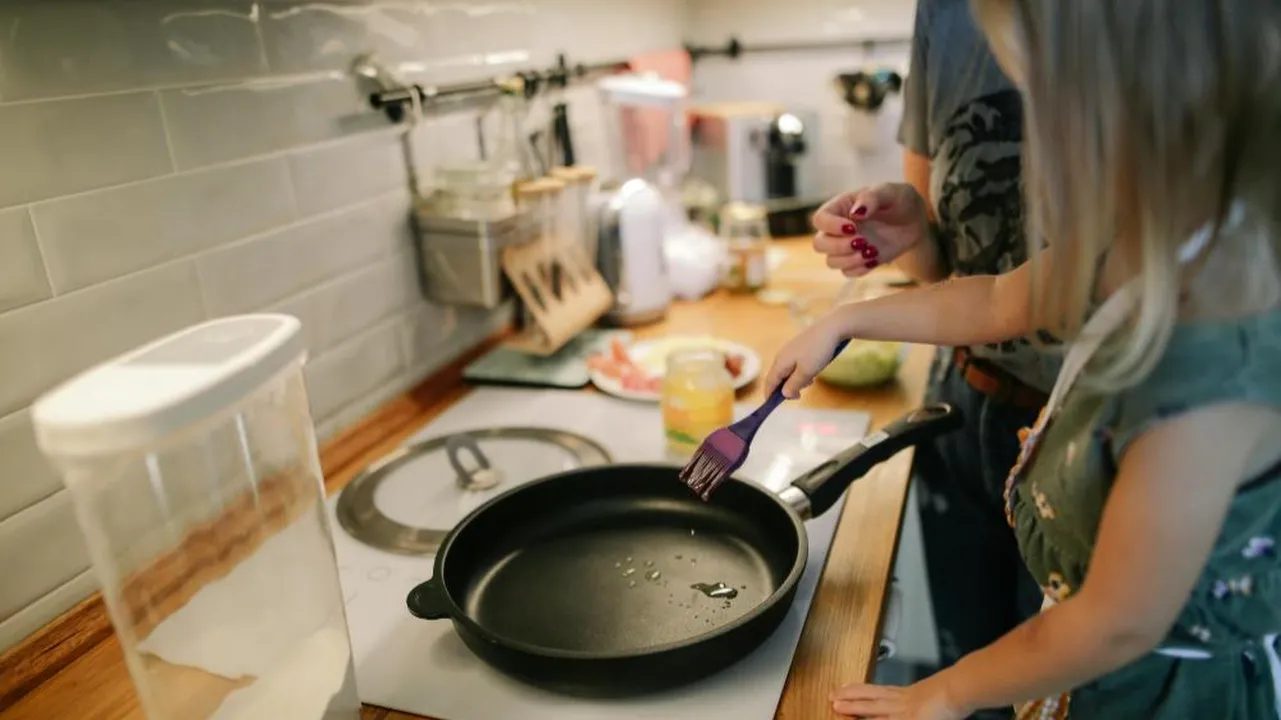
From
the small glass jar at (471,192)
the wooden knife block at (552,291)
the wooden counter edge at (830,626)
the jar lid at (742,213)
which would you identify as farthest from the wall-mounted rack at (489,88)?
the wooden counter edge at (830,626)

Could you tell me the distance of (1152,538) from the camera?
0.55 meters

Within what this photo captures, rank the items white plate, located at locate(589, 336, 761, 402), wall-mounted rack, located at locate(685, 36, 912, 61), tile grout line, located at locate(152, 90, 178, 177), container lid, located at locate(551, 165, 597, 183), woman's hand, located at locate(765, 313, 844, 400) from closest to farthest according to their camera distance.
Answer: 1. woman's hand, located at locate(765, 313, 844, 400)
2. tile grout line, located at locate(152, 90, 178, 177)
3. white plate, located at locate(589, 336, 761, 402)
4. container lid, located at locate(551, 165, 597, 183)
5. wall-mounted rack, located at locate(685, 36, 912, 61)

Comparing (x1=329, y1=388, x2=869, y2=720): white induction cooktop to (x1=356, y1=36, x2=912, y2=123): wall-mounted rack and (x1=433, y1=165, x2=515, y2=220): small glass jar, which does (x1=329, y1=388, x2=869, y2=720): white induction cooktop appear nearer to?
(x1=433, y1=165, x2=515, y2=220): small glass jar

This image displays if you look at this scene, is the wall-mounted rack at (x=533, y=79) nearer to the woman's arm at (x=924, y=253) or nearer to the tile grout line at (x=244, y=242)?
the tile grout line at (x=244, y=242)

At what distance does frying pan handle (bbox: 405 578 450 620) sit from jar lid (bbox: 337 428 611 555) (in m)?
0.16

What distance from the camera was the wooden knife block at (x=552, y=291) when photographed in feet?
4.57

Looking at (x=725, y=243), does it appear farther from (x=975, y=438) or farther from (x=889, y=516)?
(x=889, y=516)

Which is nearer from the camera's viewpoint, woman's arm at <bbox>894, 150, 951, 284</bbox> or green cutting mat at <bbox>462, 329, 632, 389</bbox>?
woman's arm at <bbox>894, 150, 951, 284</bbox>

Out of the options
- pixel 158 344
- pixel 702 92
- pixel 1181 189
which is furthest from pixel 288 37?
pixel 702 92

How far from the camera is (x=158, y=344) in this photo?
23.5 inches

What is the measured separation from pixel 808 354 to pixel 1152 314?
29 centimetres

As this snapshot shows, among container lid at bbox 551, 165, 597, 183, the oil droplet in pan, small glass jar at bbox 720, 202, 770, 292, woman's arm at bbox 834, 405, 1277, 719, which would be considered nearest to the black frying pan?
the oil droplet in pan

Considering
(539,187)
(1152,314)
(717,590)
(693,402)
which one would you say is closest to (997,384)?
(693,402)

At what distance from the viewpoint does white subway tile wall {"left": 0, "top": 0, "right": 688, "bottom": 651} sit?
2.65ft
